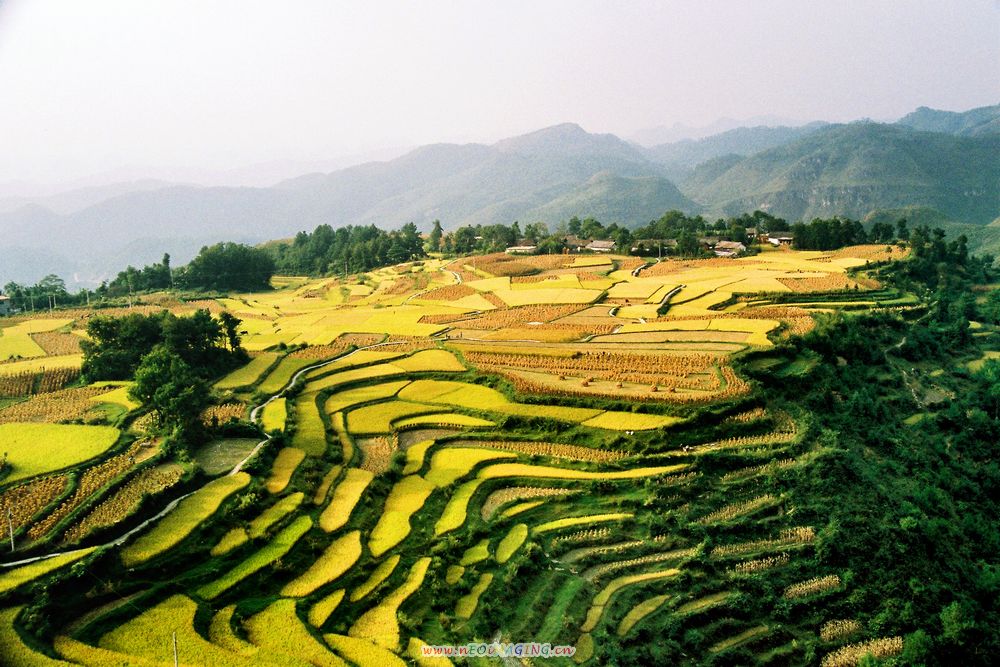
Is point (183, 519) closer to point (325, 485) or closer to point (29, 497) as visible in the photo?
point (29, 497)

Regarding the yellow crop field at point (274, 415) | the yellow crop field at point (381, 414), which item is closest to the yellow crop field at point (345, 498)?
the yellow crop field at point (381, 414)

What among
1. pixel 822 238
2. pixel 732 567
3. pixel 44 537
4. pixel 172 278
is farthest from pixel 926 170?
pixel 44 537

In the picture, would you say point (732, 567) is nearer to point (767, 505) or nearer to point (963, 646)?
point (767, 505)

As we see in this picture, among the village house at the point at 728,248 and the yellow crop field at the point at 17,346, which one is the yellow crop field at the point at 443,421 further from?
the village house at the point at 728,248

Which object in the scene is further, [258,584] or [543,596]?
[543,596]

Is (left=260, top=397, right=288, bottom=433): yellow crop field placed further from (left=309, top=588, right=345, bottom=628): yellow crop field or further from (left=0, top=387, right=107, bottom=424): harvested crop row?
(left=309, top=588, right=345, bottom=628): yellow crop field
